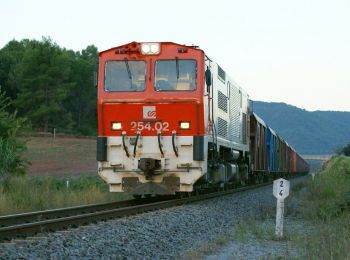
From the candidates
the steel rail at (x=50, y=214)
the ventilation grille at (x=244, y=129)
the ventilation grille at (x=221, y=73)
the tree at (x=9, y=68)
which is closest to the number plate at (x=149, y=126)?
the steel rail at (x=50, y=214)

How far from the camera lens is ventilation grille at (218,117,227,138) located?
672 inches

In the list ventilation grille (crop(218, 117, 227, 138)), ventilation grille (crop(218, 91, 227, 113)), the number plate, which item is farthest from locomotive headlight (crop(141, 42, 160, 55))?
ventilation grille (crop(218, 117, 227, 138))

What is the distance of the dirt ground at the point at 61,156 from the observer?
40.9 meters

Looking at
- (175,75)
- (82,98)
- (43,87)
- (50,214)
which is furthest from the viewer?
(82,98)

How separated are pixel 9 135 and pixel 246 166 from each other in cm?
860

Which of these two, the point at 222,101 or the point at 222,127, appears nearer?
the point at 222,127

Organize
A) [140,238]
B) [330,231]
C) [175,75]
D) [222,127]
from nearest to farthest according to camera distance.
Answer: [140,238] < [330,231] < [175,75] < [222,127]

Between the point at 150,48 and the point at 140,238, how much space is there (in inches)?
273

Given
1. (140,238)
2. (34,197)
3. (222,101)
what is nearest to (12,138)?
(34,197)

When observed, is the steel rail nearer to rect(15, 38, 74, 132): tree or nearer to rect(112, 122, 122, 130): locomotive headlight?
rect(112, 122, 122, 130): locomotive headlight

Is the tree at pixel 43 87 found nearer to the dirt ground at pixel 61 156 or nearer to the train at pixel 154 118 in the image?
the dirt ground at pixel 61 156

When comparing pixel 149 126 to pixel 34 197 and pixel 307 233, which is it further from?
pixel 307 233

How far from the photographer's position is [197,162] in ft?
47.4

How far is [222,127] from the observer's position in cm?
1761
